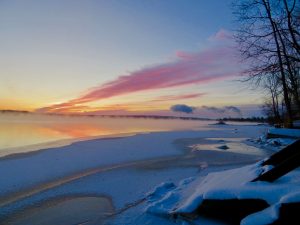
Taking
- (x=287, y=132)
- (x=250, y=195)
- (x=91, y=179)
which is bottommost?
(x=91, y=179)

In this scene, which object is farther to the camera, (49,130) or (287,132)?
(49,130)

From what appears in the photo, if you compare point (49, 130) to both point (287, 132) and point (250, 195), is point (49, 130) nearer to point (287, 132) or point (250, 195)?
point (287, 132)

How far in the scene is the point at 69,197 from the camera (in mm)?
7602

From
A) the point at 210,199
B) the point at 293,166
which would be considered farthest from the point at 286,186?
the point at 210,199

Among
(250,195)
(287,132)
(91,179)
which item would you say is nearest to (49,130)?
(287,132)

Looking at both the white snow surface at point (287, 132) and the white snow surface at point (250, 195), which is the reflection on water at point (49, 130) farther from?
the white snow surface at point (287, 132)

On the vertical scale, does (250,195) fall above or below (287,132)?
below

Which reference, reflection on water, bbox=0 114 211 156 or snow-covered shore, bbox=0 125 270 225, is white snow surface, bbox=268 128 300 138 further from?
reflection on water, bbox=0 114 211 156

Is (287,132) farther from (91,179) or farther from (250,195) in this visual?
(250,195)

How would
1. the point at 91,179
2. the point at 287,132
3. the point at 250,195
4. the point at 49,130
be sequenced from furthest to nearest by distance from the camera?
the point at 49,130 < the point at 287,132 < the point at 91,179 < the point at 250,195

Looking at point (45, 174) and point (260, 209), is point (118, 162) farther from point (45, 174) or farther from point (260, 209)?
point (260, 209)

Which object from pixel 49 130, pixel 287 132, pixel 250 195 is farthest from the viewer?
pixel 49 130

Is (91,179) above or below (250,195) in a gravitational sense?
below

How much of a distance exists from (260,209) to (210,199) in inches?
36.3
